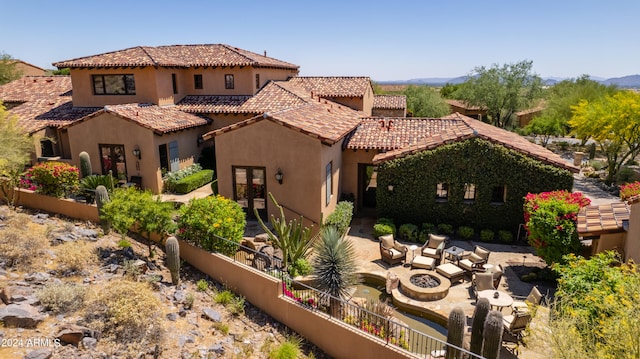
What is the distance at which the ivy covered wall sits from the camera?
58.4 ft

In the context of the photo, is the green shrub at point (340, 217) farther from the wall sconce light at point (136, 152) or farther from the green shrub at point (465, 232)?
the wall sconce light at point (136, 152)

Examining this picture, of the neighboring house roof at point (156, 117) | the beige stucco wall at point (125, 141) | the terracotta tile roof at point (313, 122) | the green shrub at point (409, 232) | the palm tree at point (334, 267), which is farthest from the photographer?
the beige stucco wall at point (125, 141)

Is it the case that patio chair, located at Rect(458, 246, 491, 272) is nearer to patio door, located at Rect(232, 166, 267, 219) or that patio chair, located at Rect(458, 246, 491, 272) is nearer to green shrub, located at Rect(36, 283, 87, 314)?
patio door, located at Rect(232, 166, 267, 219)

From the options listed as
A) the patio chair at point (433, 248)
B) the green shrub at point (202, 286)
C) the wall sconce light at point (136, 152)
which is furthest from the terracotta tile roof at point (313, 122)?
the green shrub at point (202, 286)

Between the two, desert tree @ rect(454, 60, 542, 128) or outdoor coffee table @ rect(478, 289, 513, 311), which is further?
desert tree @ rect(454, 60, 542, 128)

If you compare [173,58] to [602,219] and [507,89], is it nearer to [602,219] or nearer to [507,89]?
[602,219]

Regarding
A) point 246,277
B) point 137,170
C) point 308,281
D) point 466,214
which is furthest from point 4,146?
point 466,214

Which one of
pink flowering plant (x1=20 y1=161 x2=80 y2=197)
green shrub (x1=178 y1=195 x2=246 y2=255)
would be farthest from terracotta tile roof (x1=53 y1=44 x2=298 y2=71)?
green shrub (x1=178 y1=195 x2=246 y2=255)

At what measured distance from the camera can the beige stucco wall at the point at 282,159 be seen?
1686 cm

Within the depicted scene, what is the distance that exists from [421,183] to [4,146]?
746 inches

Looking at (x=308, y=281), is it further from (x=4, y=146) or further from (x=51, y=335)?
(x=4, y=146)

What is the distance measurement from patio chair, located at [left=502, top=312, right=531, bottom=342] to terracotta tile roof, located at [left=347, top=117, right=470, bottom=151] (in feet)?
34.7

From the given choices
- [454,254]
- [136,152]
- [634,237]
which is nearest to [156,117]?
[136,152]

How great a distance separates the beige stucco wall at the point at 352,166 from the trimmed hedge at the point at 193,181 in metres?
8.54
